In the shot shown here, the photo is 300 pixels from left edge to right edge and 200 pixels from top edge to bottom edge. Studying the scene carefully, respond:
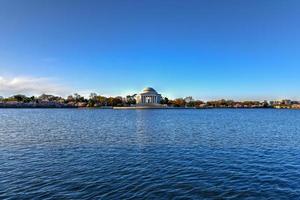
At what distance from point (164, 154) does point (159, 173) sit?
6.18 meters

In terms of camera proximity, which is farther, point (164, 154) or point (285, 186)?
point (164, 154)

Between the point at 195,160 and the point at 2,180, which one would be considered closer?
the point at 2,180

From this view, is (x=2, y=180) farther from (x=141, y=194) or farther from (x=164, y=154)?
(x=164, y=154)

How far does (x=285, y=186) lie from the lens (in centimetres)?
1490

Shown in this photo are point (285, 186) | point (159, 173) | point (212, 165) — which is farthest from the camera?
point (212, 165)

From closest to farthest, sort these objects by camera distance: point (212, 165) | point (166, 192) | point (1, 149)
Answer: point (166, 192)
point (212, 165)
point (1, 149)

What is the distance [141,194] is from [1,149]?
1829 cm

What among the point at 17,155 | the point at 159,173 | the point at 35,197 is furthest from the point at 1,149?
the point at 159,173

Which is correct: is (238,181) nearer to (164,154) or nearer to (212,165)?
(212,165)

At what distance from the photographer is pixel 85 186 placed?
47.9 feet

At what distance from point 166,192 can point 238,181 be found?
4905mm

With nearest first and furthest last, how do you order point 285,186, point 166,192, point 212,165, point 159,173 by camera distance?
point 166,192, point 285,186, point 159,173, point 212,165

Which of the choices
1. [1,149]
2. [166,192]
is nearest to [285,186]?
[166,192]

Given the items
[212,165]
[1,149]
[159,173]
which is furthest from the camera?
[1,149]
